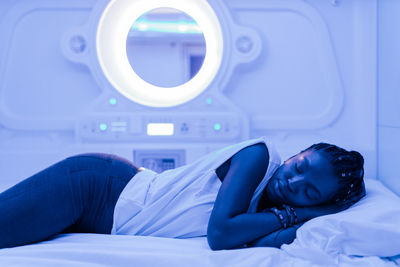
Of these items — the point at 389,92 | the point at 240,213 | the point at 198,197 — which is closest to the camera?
the point at 240,213

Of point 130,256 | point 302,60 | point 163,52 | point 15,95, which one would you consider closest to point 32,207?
point 130,256

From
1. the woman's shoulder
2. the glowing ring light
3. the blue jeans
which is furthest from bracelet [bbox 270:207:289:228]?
the glowing ring light

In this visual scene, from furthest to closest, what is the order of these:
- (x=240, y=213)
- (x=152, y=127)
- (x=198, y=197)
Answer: (x=152, y=127), (x=198, y=197), (x=240, y=213)

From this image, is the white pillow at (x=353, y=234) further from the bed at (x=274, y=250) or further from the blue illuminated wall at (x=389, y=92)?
the blue illuminated wall at (x=389, y=92)

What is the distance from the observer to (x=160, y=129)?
1.67 m

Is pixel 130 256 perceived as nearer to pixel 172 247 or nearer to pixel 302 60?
pixel 172 247

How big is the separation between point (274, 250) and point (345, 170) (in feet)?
1.01

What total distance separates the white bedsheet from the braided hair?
21 centimetres

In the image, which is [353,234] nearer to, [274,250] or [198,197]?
[274,250]

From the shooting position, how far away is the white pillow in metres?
0.94

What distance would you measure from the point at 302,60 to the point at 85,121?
38.5 inches

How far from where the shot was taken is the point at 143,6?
68.7 inches

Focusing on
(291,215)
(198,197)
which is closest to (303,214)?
(291,215)

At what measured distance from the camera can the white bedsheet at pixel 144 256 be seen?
0.87 m
